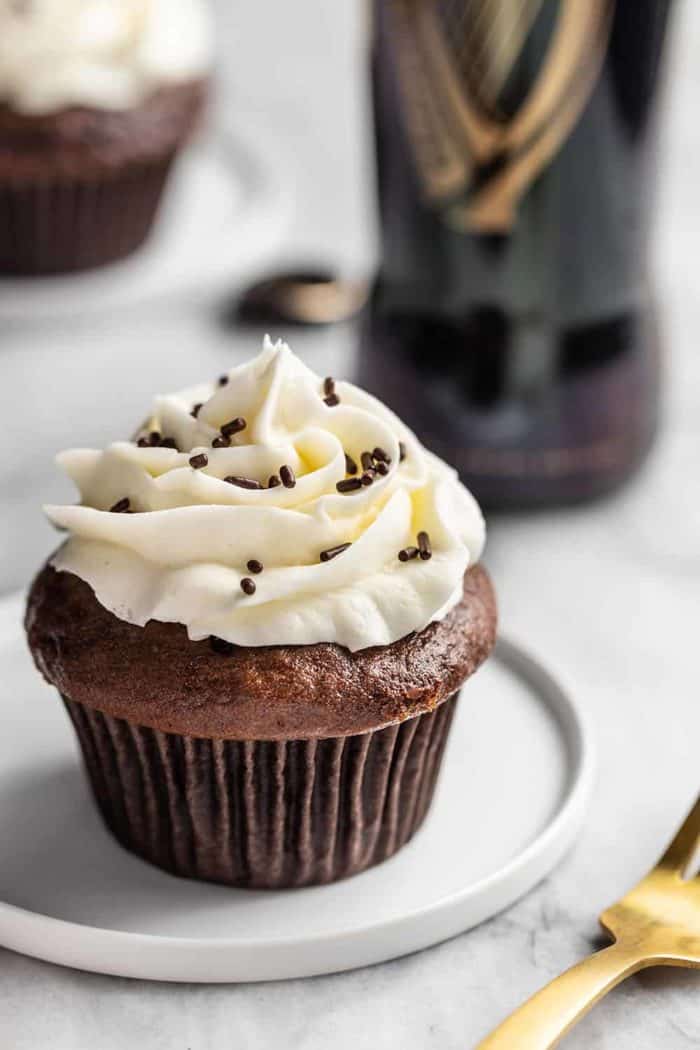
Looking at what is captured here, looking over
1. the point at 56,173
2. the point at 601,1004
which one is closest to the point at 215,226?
the point at 56,173

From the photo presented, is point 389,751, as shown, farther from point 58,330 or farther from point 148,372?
point 58,330

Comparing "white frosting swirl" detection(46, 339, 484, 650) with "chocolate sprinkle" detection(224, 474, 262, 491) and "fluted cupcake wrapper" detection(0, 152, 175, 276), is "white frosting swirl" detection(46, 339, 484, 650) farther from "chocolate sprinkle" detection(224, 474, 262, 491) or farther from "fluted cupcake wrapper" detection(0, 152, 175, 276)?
"fluted cupcake wrapper" detection(0, 152, 175, 276)

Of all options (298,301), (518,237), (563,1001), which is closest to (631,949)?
(563,1001)

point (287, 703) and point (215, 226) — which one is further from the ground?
point (287, 703)

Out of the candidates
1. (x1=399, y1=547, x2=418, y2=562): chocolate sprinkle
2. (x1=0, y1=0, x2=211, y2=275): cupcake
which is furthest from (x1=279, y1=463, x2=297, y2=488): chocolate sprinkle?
(x1=0, y1=0, x2=211, y2=275): cupcake

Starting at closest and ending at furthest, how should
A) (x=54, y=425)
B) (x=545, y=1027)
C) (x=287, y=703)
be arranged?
(x=545, y=1027) < (x=287, y=703) < (x=54, y=425)

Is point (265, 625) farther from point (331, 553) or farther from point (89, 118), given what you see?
point (89, 118)
